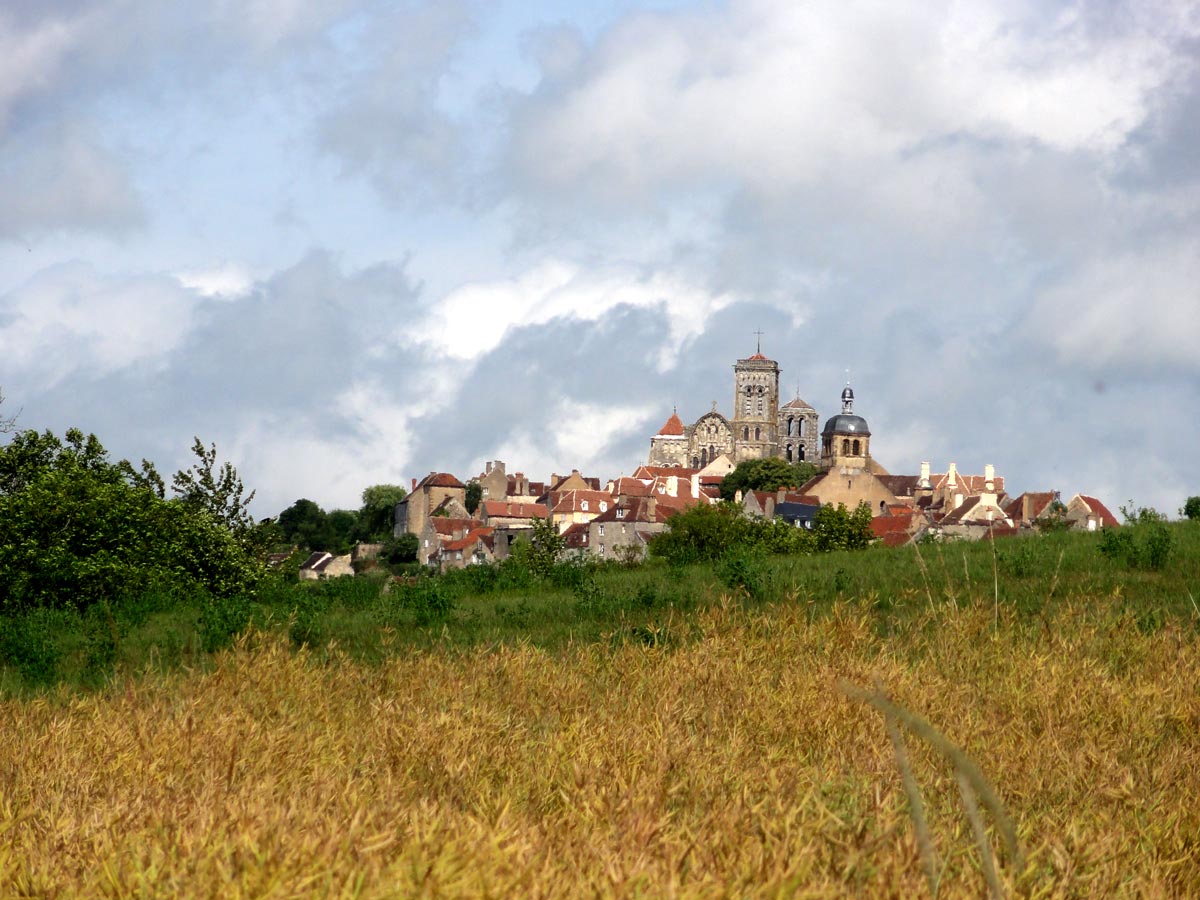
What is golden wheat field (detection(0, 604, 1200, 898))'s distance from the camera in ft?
10.6

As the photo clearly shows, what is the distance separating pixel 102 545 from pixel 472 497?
117167 mm

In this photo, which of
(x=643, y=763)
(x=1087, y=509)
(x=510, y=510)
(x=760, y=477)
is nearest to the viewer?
(x=643, y=763)

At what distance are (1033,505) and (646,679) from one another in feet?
335

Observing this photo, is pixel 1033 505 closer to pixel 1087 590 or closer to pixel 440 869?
pixel 1087 590

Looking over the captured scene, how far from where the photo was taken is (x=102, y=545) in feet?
94.1

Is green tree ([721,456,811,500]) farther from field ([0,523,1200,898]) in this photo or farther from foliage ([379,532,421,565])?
field ([0,523,1200,898])

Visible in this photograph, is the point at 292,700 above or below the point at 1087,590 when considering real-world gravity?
below

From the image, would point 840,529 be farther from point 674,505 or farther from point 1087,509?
point 674,505

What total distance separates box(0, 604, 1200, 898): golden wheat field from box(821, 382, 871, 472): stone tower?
165m

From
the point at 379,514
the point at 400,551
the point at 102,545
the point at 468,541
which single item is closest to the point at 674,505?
the point at 468,541

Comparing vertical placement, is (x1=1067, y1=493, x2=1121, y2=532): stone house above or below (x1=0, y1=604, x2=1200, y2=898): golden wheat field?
above

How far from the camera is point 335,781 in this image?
4527 millimetres

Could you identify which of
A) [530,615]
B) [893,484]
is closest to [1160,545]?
[530,615]

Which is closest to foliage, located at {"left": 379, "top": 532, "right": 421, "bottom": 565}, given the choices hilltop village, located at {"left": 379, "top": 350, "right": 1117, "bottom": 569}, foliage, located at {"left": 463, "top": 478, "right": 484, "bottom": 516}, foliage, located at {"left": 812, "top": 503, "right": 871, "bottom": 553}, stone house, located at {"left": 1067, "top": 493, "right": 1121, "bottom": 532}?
hilltop village, located at {"left": 379, "top": 350, "right": 1117, "bottom": 569}
